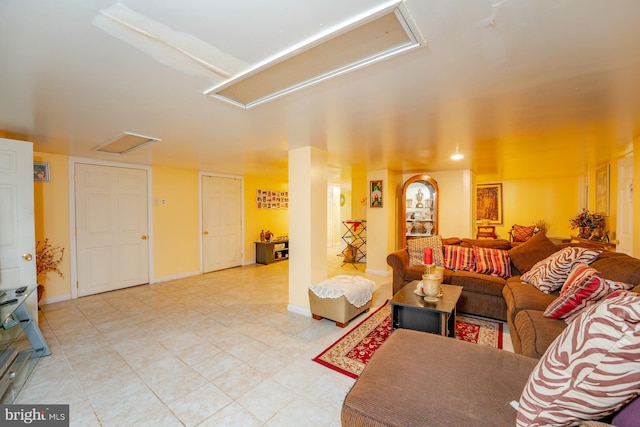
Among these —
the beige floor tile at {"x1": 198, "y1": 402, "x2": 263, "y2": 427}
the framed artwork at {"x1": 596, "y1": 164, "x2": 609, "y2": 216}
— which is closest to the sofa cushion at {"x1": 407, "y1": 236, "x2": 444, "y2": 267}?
the beige floor tile at {"x1": 198, "y1": 402, "x2": 263, "y2": 427}

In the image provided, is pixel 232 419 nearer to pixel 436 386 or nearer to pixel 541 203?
pixel 436 386

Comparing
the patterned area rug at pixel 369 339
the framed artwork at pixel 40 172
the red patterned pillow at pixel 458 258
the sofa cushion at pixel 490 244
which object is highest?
the framed artwork at pixel 40 172

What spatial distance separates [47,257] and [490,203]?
944cm

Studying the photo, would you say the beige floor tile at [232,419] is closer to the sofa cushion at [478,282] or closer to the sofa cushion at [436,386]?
the sofa cushion at [436,386]

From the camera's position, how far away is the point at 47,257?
365cm

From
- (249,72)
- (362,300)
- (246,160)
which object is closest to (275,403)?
(362,300)

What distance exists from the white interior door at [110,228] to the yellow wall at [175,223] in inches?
6.9

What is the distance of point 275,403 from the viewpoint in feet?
5.99

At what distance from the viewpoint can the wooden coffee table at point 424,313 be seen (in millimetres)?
2303

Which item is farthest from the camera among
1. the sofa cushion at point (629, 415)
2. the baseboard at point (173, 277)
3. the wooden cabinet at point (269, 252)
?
the wooden cabinet at point (269, 252)

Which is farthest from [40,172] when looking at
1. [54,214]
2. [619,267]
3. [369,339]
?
[619,267]

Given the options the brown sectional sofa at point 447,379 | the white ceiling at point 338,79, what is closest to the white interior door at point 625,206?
the white ceiling at point 338,79

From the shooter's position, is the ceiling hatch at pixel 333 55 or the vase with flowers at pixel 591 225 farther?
the vase with flowers at pixel 591 225

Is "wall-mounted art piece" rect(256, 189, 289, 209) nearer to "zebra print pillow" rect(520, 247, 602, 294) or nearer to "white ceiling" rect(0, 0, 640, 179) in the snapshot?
"white ceiling" rect(0, 0, 640, 179)
